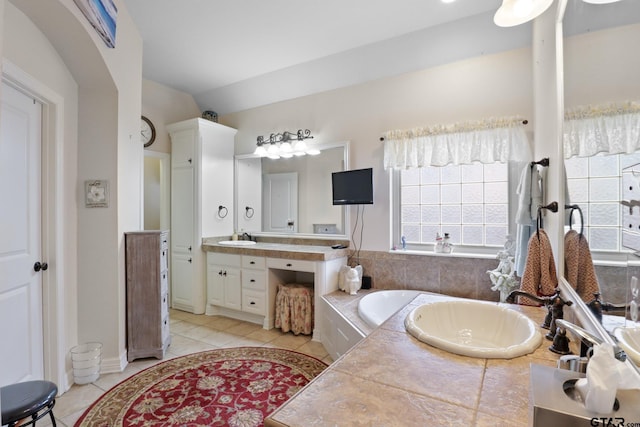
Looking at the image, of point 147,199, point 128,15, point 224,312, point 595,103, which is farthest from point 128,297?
point 595,103

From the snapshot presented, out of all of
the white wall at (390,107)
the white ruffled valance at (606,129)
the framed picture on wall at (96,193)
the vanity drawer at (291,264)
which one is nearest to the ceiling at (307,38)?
the white wall at (390,107)

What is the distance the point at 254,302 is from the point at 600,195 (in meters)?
3.12

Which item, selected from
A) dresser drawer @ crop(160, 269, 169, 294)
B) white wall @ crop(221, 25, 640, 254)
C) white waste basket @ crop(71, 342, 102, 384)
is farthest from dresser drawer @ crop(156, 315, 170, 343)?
white wall @ crop(221, 25, 640, 254)

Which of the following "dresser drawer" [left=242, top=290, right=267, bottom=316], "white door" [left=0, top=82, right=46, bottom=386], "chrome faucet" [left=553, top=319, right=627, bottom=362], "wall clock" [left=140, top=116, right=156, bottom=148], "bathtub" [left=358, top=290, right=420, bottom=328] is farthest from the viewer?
"wall clock" [left=140, top=116, right=156, bottom=148]

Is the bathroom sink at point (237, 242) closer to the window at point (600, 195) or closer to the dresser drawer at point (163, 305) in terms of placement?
the dresser drawer at point (163, 305)

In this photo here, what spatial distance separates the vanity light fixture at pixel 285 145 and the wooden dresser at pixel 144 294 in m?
1.76

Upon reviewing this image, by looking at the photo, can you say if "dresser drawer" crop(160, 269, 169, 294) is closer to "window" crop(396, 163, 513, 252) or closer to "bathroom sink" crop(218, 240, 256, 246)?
"bathroom sink" crop(218, 240, 256, 246)

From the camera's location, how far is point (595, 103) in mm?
952

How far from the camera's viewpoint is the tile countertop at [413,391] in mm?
695

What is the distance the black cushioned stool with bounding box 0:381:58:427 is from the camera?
4.17 feet

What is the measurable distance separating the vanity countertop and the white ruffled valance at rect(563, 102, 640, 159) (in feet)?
7.13

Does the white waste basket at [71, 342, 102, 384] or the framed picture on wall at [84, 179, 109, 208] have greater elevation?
the framed picture on wall at [84, 179, 109, 208]

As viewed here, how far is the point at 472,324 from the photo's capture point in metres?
1.42

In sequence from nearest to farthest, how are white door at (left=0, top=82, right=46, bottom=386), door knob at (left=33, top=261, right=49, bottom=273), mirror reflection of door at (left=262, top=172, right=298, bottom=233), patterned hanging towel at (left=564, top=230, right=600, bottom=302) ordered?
1. patterned hanging towel at (left=564, top=230, right=600, bottom=302)
2. white door at (left=0, top=82, right=46, bottom=386)
3. door knob at (left=33, top=261, right=49, bottom=273)
4. mirror reflection of door at (left=262, top=172, right=298, bottom=233)
